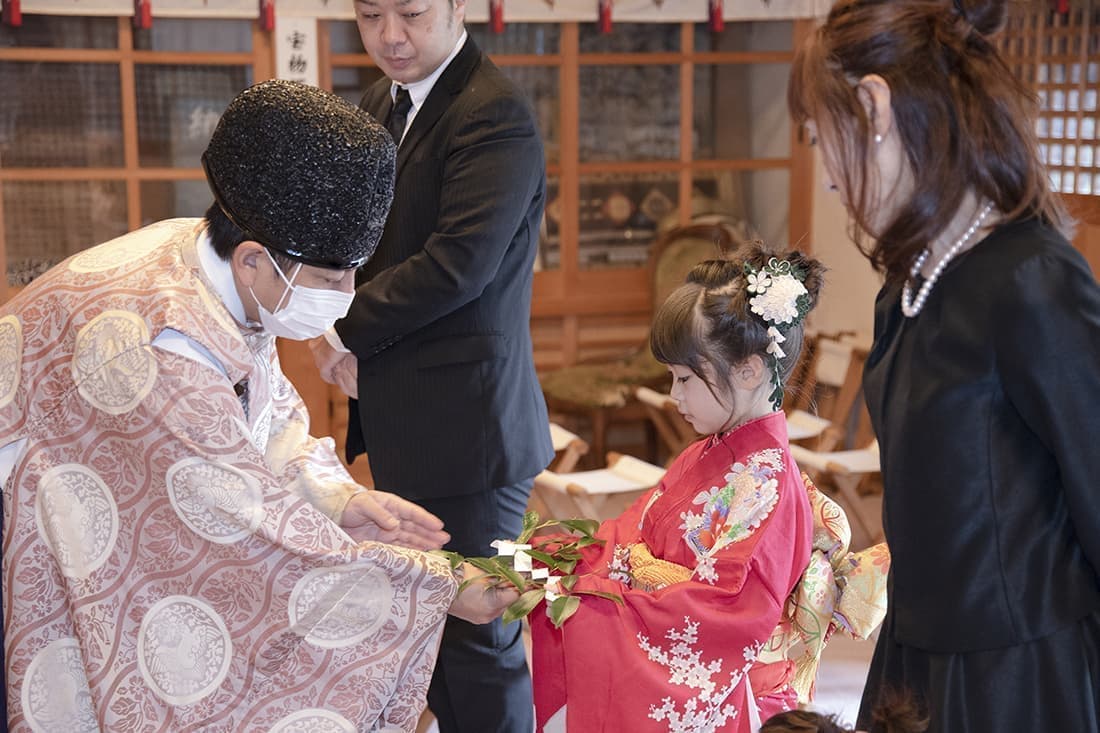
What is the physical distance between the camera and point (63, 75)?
4250 mm

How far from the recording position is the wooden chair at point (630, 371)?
456 centimetres

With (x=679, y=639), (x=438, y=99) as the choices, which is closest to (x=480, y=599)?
(x=679, y=639)

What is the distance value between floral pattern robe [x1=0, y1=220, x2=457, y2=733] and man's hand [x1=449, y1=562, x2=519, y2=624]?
14 cm

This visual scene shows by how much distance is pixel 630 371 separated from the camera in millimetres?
4672

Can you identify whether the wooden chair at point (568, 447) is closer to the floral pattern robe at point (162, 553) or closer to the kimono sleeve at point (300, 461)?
the kimono sleeve at point (300, 461)

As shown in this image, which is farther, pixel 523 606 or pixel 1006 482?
pixel 523 606

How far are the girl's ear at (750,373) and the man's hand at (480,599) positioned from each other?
20.1 inches

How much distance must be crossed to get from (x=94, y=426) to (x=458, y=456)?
97 cm

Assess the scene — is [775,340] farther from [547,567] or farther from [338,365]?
[338,365]

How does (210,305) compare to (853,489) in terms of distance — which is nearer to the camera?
(210,305)

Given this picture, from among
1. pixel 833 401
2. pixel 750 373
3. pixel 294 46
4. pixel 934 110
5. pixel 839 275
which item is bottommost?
pixel 833 401

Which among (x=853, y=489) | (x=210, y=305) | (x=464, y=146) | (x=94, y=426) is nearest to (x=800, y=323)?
(x=464, y=146)

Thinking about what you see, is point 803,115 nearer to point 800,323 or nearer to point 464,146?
point 800,323

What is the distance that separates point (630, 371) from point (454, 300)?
7.98 feet
